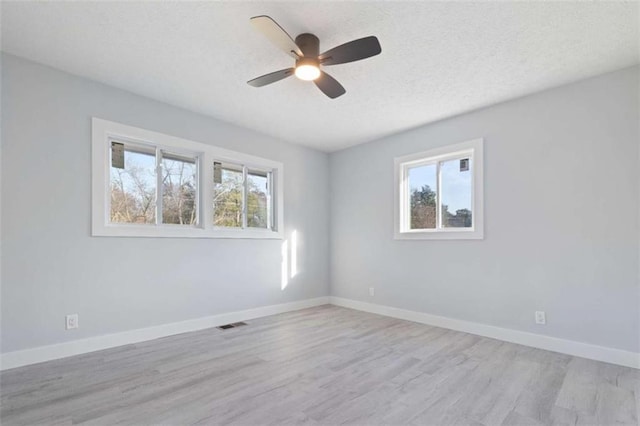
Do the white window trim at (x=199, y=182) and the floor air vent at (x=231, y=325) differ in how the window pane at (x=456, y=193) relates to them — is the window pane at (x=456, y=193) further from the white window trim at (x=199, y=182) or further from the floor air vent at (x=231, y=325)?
the floor air vent at (x=231, y=325)

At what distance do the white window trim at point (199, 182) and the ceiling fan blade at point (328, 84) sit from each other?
2.00 m

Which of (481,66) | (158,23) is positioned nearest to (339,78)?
(481,66)

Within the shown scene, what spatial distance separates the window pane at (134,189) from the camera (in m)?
3.38

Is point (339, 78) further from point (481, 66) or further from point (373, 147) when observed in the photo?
point (373, 147)

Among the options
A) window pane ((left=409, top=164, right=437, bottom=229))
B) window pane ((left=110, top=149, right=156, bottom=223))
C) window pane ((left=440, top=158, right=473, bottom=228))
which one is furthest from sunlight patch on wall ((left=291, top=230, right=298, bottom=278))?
window pane ((left=440, top=158, right=473, bottom=228))

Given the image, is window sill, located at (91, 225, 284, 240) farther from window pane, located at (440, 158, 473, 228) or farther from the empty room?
window pane, located at (440, 158, 473, 228)

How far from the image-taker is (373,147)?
497 cm

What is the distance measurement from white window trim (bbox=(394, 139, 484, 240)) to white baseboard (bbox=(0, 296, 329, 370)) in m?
2.22

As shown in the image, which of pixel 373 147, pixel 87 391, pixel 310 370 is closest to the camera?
pixel 87 391

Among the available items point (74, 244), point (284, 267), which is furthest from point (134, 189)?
point (284, 267)

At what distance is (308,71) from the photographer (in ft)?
8.11

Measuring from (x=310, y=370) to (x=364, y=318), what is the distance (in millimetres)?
1900

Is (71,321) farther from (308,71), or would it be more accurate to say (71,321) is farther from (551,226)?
(551,226)

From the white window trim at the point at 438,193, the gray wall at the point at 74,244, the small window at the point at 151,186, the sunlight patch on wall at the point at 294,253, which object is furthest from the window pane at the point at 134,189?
the white window trim at the point at 438,193
